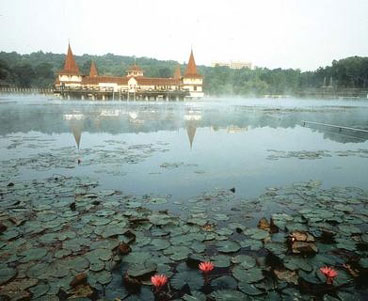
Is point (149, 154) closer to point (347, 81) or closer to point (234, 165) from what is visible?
point (234, 165)

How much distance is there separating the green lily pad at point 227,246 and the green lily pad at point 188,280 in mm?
573

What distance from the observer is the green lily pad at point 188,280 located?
2.87 m

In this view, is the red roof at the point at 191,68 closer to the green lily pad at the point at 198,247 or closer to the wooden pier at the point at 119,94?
the wooden pier at the point at 119,94

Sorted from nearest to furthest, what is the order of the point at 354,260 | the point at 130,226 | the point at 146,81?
1. the point at 354,260
2. the point at 130,226
3. the point at 146,81

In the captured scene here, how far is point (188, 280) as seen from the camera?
2965mm

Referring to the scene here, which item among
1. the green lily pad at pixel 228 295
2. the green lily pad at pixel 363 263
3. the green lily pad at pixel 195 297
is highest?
the green lily pad at pixel 363 263

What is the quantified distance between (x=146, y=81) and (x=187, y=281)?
60.0m

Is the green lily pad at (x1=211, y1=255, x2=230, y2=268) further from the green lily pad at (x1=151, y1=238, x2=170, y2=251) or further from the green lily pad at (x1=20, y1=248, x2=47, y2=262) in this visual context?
the green lily pad at (x1=20, y1=248, x2=47, y2=262)

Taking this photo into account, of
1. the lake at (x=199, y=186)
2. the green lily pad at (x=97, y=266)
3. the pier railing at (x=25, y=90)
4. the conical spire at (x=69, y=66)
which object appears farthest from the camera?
the pier railing at (x=25, y=90)

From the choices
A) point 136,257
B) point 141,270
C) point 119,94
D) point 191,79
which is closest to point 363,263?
point 141,270

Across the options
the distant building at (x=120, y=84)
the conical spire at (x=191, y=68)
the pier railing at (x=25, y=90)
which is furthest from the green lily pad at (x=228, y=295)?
the pier railing at (x=25, y=90)

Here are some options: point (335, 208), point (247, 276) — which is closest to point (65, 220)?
point (247, 276)

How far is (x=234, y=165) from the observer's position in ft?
25.9

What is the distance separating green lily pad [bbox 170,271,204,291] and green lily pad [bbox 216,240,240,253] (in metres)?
0.57
